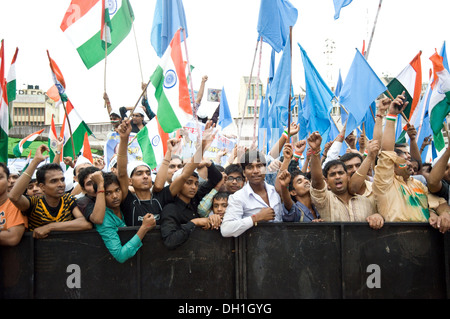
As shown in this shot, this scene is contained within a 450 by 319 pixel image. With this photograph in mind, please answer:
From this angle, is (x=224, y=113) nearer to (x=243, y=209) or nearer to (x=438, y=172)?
(x=243, y=209)

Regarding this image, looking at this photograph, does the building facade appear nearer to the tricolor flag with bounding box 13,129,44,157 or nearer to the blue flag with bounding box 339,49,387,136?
the tricolor flag with bounding box 13,129,44,157

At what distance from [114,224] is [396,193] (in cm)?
262

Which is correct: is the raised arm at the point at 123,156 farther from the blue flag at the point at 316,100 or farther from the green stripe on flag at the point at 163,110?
the blue flag at the point at 316,100

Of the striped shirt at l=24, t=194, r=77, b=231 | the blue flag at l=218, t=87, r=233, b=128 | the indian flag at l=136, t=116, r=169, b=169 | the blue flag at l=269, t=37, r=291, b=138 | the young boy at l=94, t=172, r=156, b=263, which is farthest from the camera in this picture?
the blue flag at l=218, t=87, r=233, b=128

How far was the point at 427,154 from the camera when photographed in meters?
9.43

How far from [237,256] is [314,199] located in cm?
103

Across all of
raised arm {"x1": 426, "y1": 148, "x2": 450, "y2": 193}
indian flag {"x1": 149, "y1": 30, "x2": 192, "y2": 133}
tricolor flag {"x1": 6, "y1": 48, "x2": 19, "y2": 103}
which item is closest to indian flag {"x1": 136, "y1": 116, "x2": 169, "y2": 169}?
indian flag {"x1": 149, "y1": 30, "x2": 192, "y2": 133}

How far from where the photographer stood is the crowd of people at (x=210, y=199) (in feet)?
13.5

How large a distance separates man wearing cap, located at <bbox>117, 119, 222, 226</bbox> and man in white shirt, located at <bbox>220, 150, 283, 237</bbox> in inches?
21.1

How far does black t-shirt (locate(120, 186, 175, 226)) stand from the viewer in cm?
450

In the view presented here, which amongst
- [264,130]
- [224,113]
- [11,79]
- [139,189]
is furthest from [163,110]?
[224,113]

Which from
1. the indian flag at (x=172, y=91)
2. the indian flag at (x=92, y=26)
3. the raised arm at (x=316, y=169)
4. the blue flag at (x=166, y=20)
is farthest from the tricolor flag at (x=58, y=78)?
the raised arm at (x=316, y=169)

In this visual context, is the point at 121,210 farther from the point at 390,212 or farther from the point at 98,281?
the point at 390,212
